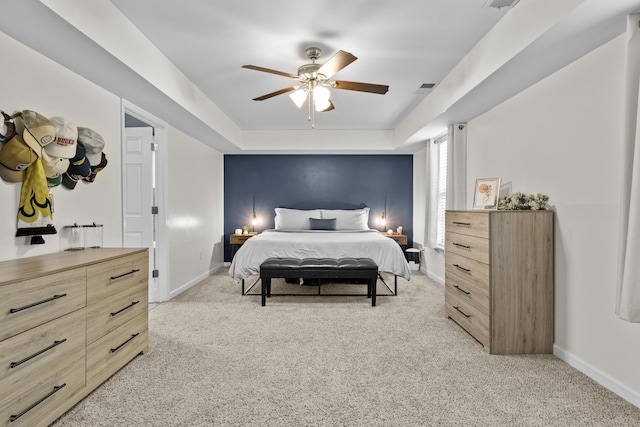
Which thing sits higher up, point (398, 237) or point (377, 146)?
point (377, 146)

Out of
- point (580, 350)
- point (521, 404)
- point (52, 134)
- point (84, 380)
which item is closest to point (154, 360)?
point (84, 380)

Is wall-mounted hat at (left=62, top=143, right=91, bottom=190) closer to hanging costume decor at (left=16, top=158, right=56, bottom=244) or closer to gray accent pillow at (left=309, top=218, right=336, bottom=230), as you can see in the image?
hanging costume decor at (left=16, top=158, right=56, bottom=244)

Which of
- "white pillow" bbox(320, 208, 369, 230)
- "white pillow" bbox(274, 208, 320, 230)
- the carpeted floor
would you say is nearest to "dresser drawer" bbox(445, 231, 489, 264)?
the carpeted floor

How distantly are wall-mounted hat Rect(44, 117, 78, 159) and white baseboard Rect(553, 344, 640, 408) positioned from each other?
3795 millimetres

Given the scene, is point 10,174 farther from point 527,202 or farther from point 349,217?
point 349,217

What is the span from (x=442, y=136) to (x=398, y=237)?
193 centimetres

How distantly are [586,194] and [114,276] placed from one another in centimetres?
320

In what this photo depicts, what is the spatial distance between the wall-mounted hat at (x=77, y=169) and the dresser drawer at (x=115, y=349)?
1136 millimetres

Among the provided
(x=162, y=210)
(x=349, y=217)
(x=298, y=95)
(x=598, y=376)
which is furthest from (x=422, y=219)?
(x=162, y=210)

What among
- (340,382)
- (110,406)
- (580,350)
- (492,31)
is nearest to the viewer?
(110,406)

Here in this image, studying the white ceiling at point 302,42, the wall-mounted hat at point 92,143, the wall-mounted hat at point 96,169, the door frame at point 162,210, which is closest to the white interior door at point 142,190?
the door frame at point 162,210

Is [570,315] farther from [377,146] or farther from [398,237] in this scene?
[377,146]

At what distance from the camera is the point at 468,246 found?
297 centimetres

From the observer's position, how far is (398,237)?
596cm
